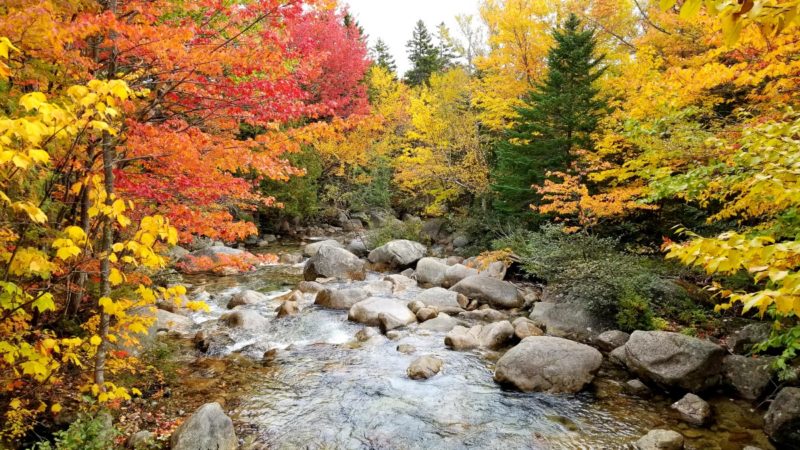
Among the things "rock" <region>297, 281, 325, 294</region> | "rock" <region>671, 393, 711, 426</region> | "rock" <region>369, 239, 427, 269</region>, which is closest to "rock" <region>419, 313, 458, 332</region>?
"rock" <region>297, 281, 325, 294</region>

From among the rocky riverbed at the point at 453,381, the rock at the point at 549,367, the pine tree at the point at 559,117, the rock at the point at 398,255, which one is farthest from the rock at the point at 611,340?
the rock at the point at 398,255

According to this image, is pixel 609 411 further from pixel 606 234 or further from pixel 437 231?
pixel 437 231

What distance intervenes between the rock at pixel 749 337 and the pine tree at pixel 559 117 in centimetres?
732

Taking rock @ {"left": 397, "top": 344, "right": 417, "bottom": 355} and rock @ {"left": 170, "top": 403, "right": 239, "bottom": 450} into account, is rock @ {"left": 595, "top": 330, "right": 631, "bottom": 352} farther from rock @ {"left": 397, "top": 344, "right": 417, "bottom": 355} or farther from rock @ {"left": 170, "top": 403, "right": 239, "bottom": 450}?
rock @ {"left": 170, "top": 403, "right": 239, "bottom": 450}

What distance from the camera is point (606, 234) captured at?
13477 millimetres

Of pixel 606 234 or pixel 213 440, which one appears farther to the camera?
pixel 606 234

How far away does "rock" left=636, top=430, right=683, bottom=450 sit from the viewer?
5.48 m

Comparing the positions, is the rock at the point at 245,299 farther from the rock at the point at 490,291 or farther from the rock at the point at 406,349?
the rock at the point at 490,291

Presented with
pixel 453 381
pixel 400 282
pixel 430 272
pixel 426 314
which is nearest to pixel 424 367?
pixel 453 381

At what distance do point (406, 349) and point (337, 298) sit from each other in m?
3.49

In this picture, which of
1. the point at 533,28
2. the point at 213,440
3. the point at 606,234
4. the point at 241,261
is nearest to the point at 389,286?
the point at 606,234

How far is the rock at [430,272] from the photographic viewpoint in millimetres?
14688

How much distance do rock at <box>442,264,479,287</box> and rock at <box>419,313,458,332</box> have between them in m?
3.71

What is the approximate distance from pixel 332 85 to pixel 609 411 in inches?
973
